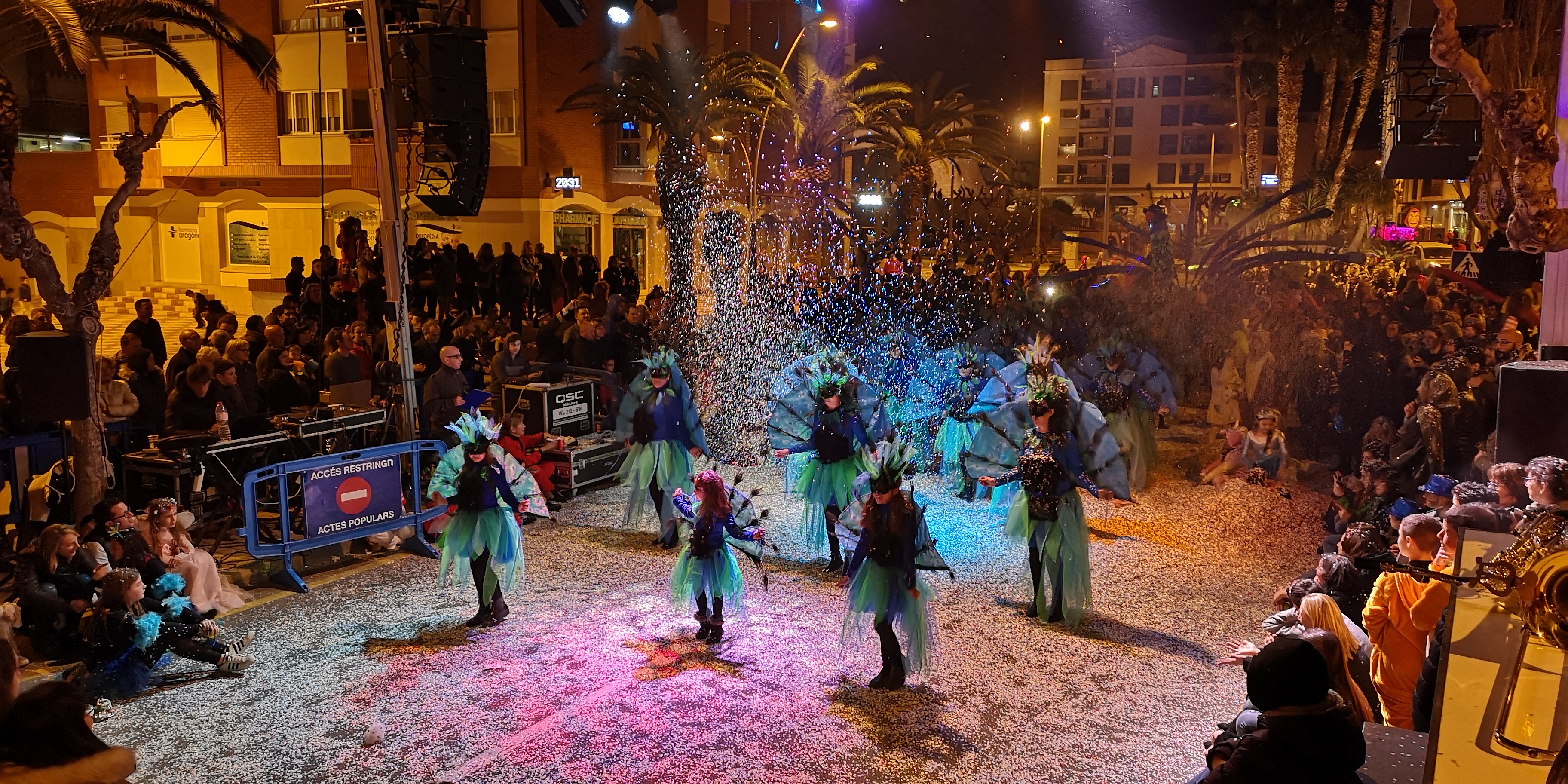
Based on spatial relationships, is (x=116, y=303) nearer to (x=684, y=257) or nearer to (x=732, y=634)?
(x=684, y=257)

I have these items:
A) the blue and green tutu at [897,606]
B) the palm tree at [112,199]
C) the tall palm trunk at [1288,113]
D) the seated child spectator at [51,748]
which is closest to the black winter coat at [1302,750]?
the blue and green tutu at [897,606]

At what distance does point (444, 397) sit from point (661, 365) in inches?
Result: 105

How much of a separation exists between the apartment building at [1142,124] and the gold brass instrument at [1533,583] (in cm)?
7447

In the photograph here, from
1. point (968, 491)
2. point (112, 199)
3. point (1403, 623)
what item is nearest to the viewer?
point (1403, 623)

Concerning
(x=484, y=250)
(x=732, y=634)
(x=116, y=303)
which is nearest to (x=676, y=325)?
(x=484, y=250)

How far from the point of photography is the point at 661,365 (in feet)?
36.0

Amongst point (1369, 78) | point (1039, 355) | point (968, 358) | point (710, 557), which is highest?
point (1369, 78)

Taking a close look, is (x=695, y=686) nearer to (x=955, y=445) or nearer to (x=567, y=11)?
(x=955, y=445)

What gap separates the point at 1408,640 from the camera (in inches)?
239

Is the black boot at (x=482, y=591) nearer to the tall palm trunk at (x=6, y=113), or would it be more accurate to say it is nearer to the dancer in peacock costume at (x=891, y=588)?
the dancer in peacock costume at (x=891, y=588)

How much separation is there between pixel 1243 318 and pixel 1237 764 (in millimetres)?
14188

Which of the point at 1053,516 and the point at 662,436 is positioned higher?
the point at 662,436

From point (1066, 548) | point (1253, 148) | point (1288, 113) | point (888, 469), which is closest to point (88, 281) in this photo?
point (888, 469)

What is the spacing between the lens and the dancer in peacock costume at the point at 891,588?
7410 millimetres
